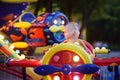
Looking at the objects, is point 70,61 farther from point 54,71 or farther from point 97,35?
point 97,35

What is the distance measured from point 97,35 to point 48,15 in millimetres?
30722

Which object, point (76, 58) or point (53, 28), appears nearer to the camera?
point (76, 58)

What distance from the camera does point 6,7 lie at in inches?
374

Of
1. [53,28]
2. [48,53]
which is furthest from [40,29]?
[48,53]

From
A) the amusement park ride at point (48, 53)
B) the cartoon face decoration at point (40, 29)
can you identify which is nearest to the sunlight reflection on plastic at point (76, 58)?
the amusement park ride at point (48, 53)

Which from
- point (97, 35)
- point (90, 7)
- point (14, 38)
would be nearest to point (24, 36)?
point (14, 38)

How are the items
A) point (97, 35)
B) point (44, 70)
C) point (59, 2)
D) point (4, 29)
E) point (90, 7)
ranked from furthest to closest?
1. point (97, 35)
2. point (90, 7)
3. point (59, 2)
4. point (4, 29)
5. point (44, 70)

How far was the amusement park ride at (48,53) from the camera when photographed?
575cm

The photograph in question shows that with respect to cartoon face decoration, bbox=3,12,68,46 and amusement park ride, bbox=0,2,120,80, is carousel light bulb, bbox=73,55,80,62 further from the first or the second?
cartoon face decoration, bbox=3,12,68,46

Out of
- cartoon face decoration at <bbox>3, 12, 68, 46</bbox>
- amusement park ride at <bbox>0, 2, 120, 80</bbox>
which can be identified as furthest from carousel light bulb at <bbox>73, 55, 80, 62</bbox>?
cartoon face decoration at <bbox>3, 12, 68, 46</bbox>

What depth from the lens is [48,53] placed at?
5.89 m

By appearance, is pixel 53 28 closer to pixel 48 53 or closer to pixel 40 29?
pixel 40 29

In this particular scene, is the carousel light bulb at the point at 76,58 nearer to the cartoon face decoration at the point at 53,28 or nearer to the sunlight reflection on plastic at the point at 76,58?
the sunlight reflection on plastic at the point at 76,58

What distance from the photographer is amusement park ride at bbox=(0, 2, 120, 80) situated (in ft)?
18.9
